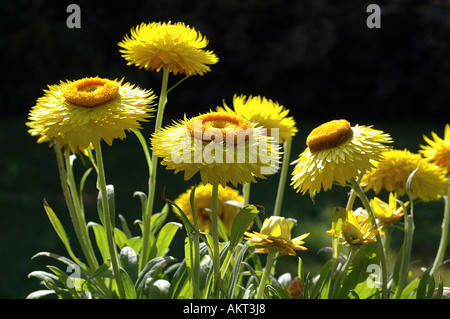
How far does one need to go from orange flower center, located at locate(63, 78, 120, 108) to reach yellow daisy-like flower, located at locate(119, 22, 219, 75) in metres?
0.10

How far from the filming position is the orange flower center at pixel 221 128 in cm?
91

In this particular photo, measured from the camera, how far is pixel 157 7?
5.60m

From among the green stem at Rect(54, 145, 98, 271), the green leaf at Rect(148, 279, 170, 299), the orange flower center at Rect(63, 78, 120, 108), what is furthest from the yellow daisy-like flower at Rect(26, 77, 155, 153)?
the green leaf at Rect(148, 279, 170, 299)

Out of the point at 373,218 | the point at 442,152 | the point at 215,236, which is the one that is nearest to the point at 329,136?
the point at 373,218

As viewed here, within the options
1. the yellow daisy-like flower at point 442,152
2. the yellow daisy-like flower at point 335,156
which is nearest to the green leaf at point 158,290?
the yellow daisy-like flower at point 335,156

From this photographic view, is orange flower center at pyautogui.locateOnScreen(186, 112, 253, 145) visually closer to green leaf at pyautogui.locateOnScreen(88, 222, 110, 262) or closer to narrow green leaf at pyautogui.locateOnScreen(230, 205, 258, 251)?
narrow green leaf at pyautogui.locateOnScreen(230, 205, 258, 251)

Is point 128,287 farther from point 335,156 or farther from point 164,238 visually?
point 335,156

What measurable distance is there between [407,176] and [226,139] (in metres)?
0.50

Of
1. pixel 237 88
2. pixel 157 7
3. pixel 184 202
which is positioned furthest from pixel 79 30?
pixel 184 202

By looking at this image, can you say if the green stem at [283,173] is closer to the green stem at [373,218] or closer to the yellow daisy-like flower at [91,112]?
the green stem at [373,218]

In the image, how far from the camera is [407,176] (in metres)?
1.22

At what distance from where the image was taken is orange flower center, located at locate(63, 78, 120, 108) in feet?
3.21
